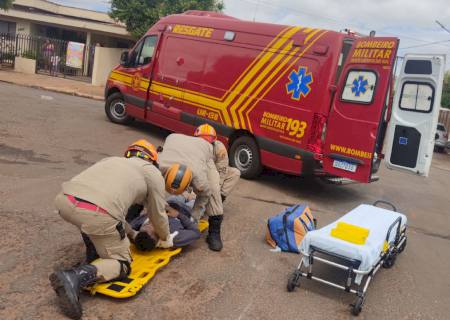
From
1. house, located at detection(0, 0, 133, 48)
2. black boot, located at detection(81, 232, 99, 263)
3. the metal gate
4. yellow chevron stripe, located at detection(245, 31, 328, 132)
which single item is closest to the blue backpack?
black boot, located at detection(81, 232, 99, 263)

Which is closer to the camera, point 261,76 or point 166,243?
point 166,243

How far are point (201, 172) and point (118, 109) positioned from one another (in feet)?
24.6

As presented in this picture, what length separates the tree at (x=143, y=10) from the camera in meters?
25.2

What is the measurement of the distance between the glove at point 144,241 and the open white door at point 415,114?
4.68m

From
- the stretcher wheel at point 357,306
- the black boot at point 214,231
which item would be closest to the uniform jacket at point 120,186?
the black boot at point 214,231

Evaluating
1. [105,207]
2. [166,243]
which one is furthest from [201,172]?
[105,207]

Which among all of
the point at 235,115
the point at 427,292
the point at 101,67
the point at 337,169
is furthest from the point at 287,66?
the point at 101,67

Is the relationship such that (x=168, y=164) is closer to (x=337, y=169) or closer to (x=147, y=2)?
(x=337, y=169)

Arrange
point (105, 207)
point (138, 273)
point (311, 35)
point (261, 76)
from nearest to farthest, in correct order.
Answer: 1. point (105, 207)
2. point (138, 273)
3. point (311, 35)
4. point (261, 76)

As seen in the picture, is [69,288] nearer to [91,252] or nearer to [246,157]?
[91,252]

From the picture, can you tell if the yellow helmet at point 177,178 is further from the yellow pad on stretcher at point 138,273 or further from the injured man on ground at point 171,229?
the yellow pad on stretcher at point 138,273

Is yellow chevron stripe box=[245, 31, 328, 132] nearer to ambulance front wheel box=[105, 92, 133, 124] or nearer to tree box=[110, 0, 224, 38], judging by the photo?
ambulance front wheel box=[105, 92, 133, 124]

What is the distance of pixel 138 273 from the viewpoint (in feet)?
14.5

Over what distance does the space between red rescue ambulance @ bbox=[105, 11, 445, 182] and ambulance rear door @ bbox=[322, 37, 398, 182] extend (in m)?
0.02
